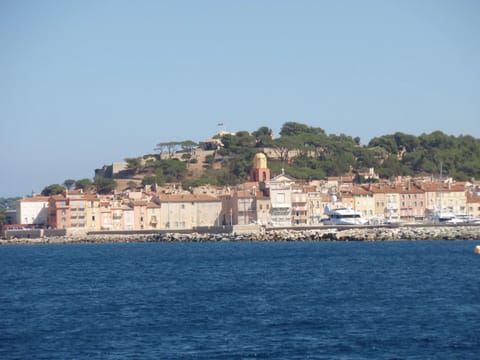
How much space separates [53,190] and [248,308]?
7535 cm

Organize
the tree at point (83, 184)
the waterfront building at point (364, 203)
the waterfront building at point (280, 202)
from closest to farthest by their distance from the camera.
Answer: the waterfront building at point (280, 202) < the waterfront building at point (364, 203) < the tree at point (83, 184)

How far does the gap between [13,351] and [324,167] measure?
86.7m

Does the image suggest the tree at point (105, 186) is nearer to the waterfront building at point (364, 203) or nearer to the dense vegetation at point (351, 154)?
the dense vegetation at point (351, 154)

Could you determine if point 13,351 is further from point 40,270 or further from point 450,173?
point 450,173

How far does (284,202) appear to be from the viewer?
84188 millimetres

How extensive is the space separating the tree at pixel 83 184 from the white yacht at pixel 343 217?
31.9 m

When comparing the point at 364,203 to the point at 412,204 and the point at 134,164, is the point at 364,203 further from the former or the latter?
the point at 134,164

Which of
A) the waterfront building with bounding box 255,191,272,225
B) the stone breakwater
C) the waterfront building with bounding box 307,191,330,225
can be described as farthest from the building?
the stone breakwater

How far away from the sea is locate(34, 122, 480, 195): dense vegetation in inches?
2156

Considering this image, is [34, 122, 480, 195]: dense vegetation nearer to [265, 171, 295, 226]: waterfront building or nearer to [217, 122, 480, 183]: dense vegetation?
[217, 122, 480, 183]: dense vegetation

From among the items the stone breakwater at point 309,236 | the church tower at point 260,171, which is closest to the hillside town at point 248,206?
the stone breakwater at point 309,236

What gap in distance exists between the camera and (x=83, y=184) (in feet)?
348

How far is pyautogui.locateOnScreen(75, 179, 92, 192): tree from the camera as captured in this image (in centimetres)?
10516

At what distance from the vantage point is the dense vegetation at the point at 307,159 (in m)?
106
